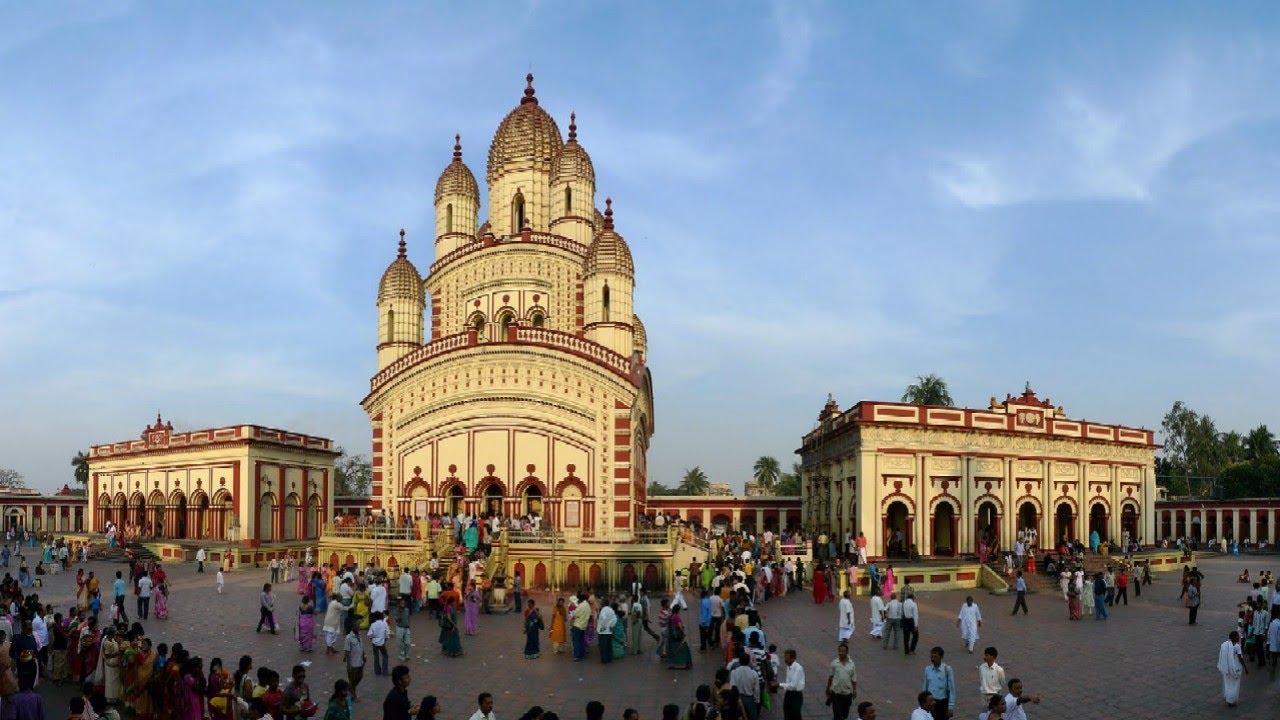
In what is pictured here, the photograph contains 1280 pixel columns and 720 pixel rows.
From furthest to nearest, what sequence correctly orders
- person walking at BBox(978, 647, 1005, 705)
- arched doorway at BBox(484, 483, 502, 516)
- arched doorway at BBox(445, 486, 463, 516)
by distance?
arched doorway at BBox(445, 486, 463, 516)
arched doorway at BBox(484, 483, 502, 516)
person walking at BBox(978, 647, 1005, 705)

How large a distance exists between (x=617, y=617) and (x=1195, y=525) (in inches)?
2163

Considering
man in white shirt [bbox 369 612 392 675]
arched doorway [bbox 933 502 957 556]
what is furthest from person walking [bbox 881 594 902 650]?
arched doorway [bbox 933 502 957 556]

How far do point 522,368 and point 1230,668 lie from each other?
2660 centimetres

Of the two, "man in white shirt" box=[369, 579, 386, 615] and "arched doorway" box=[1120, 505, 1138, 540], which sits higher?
"man in white shirt" box=[369, 579, 386, 615]

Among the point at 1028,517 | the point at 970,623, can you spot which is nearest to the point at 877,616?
the point at 970,623

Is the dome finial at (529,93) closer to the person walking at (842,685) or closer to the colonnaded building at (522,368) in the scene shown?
the colonnaded building at (522,368)

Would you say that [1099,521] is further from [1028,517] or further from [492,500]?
[492,500]

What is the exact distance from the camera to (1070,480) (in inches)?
1647

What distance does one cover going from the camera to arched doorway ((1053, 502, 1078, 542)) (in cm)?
4247

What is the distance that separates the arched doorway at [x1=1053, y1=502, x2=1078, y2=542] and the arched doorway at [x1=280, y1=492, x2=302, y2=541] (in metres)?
35.6

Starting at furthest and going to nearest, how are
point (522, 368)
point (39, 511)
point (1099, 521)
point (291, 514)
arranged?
1. point (39, 511)
2. point (291, 514)
3. point (1099, 521)
4. point (522, 368)

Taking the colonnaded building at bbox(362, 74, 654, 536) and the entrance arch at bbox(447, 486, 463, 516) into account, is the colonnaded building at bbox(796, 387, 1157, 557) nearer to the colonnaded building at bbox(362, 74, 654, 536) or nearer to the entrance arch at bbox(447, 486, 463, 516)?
the colonnaded building at bbox(362, 74, 654, 536)

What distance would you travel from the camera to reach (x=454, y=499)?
128 feet

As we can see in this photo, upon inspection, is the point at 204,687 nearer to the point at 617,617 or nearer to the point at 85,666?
the point at 85,666
